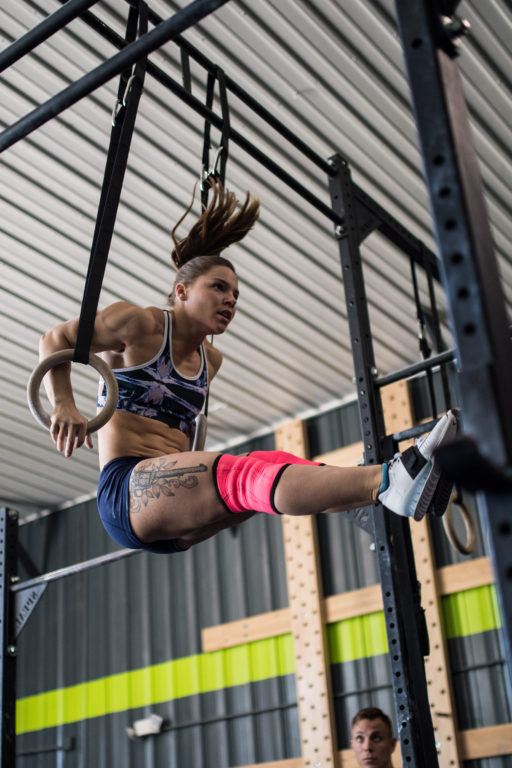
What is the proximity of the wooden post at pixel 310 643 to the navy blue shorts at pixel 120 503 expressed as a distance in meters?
4.42

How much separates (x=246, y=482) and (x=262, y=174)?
11.0ft

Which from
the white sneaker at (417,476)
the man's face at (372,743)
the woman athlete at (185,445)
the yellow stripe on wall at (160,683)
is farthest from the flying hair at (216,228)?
the yellow stripe on wall at (160,683)

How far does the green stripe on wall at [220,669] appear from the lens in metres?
6.30

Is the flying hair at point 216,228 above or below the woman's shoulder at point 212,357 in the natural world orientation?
above

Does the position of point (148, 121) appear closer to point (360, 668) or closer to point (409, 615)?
point (409, 615)

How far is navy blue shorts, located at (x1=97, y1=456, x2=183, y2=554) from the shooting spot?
264 centimetres

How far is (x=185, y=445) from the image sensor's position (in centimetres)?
303

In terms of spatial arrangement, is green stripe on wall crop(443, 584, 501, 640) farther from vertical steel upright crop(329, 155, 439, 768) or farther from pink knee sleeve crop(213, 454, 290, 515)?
pink knee sleeve crop(213, 454, 290, 515)

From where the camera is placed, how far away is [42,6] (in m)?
4.30

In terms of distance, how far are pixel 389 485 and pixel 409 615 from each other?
104 centimetres

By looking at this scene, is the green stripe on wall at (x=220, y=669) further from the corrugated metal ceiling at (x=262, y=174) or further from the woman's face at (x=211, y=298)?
the woman's face at (x=211, y=298)

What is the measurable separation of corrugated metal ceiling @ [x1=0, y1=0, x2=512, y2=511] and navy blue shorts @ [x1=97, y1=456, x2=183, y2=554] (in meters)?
2.62

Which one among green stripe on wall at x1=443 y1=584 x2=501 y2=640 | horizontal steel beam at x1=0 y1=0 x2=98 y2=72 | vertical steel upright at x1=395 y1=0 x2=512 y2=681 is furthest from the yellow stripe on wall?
vertical steel upright at x1=395 y1=0 x2=512 y2=681

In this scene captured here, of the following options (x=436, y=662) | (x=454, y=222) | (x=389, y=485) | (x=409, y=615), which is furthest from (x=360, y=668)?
(x=454, y=222)
